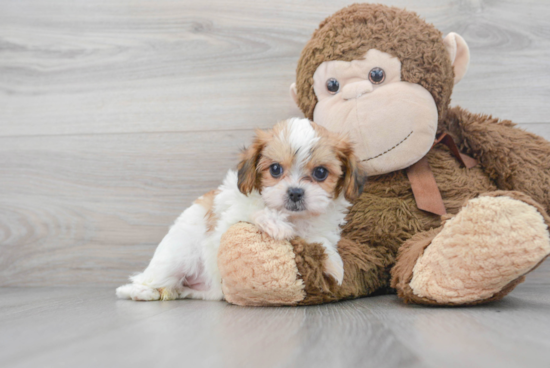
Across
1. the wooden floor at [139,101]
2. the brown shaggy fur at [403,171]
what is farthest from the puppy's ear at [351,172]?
the wooden floor at [139,101]

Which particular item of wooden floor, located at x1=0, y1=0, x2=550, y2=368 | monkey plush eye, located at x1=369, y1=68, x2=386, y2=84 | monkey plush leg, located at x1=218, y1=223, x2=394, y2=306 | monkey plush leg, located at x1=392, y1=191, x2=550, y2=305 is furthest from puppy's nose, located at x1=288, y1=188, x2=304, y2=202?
wooden floor, located at x1=0, y1=0, x2=550, y2=368

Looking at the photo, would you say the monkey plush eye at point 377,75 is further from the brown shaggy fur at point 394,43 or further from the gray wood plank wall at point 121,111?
the gray wood plank wall at point 121,111

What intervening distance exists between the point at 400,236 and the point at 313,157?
39 centimetres

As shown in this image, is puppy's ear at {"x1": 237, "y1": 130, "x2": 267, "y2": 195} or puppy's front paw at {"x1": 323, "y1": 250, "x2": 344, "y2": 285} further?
puppy's ear at {"x1": 237, "y1": 130, "x2": 267, "y2": 195}

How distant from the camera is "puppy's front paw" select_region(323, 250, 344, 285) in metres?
1.13

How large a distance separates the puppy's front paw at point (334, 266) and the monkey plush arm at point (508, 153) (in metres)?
0.62

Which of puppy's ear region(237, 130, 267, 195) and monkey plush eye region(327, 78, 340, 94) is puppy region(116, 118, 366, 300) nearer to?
puppy's ear region(237, 130, 267, 195)

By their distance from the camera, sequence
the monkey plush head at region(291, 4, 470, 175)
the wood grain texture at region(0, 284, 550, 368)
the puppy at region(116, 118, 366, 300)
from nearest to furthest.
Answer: the wood grain texture at region(0, 284, 550, 368), the puppy at region(116, 118, 366, 300), the monkey plush head at region(291, 4, 470, 175)

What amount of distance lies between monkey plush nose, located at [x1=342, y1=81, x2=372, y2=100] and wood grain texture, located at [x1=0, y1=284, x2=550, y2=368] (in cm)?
63

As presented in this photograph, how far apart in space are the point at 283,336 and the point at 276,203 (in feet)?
1.48

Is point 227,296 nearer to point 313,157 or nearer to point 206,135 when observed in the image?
point 313,157

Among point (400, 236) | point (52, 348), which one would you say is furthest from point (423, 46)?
point (52, 348)

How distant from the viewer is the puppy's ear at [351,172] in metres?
1.24

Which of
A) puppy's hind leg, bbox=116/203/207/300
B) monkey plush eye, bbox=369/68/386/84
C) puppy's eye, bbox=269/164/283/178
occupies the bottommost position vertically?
puppy's hind leg, bbox=116/203/207/300
